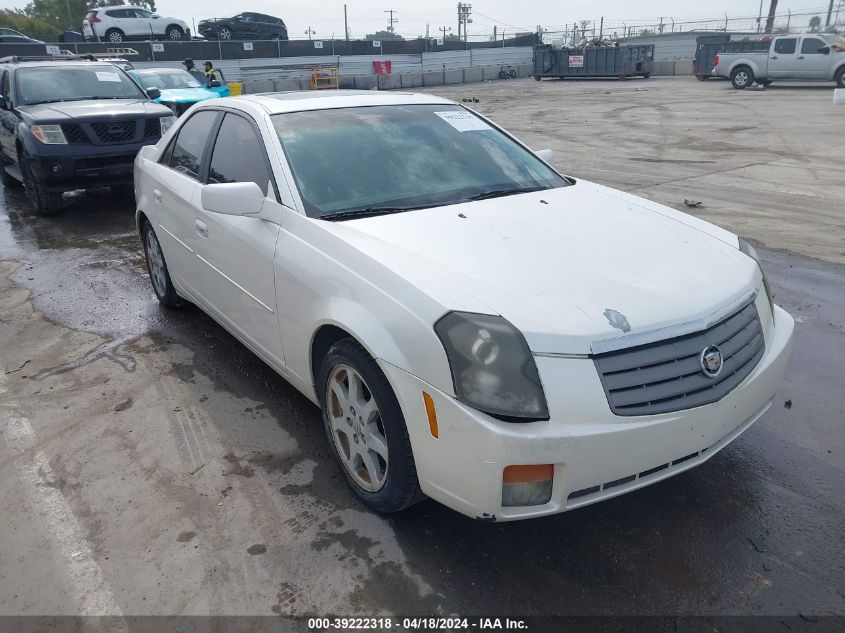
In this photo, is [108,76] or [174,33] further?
→ [174,33]

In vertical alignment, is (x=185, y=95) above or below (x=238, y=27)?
below

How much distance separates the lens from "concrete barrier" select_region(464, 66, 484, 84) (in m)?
39.0

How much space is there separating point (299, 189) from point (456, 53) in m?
42.8

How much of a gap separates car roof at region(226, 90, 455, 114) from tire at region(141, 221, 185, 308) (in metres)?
1.35

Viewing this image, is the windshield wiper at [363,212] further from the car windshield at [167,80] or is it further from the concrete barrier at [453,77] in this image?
the concrete barrier at [453,77]

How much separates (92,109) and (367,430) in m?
7.90

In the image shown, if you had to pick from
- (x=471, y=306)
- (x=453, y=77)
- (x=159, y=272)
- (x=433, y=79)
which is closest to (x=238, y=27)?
(x=433, y=79)

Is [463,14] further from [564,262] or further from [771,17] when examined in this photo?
[564,262]

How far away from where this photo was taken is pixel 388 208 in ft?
10.7

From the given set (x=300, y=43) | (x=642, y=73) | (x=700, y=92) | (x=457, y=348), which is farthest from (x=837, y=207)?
(x=300, y=43)

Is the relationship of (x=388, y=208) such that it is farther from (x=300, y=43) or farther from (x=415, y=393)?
(x=300, y=43)

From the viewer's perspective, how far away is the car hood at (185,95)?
13.8 m

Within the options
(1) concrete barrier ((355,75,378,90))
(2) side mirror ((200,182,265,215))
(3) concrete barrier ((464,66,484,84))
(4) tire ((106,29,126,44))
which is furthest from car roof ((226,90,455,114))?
(3) concrete barrier ((464,66,484,84))

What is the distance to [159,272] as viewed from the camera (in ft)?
17.3
